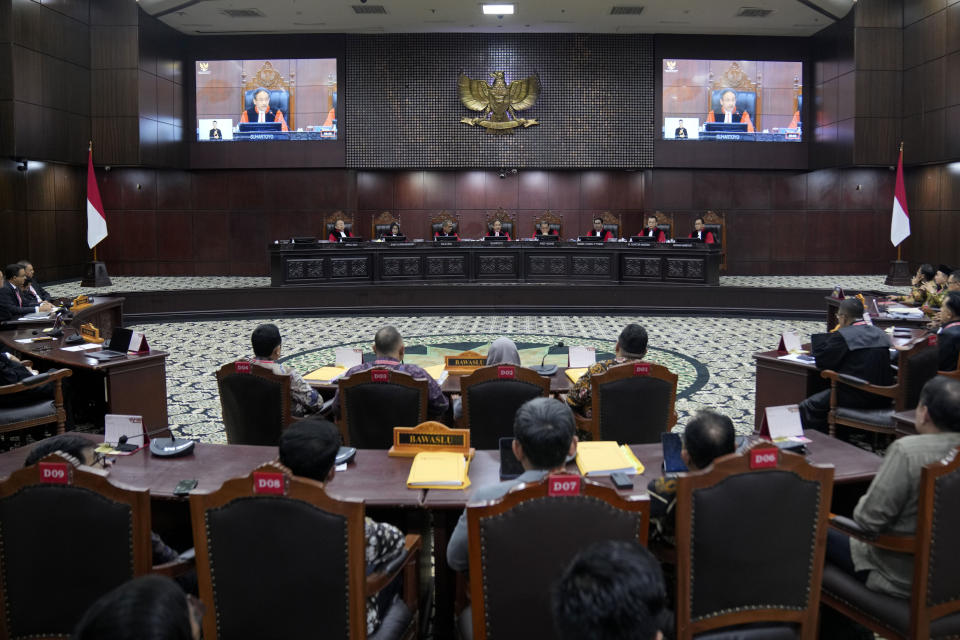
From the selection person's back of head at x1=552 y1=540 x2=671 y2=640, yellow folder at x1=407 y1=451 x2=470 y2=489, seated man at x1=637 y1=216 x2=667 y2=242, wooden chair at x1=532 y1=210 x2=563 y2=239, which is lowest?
yellow folder at x1=407 y1=451 x2=470 y2=489

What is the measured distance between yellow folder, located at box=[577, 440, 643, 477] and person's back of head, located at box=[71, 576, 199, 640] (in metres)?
1.64

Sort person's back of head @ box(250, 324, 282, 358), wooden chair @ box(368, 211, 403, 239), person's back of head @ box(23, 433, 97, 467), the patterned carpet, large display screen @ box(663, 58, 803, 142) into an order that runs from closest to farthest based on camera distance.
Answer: person's back of head @ box(23, 433, 97, 467) < person's back of head @ box(250, 324, 282, 358) < the patterned carpet < large display screen @ box(663, 58, 803, 142) < wooden chair @ box(368, 211, 403, 239)

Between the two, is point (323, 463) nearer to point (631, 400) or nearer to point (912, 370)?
point (631, 400)

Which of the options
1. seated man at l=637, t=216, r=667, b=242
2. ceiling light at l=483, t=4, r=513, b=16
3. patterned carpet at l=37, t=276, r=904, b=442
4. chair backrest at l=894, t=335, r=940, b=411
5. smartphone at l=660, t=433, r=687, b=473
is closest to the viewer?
smartphone at l=660, t=433, r=687, b=473

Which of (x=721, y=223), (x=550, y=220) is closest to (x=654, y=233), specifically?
(x=550, y=220)

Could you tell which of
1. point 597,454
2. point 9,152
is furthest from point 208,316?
point 597,454

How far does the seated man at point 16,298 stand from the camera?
692 cm

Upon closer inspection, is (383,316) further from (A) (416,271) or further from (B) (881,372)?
(B) (881,372)

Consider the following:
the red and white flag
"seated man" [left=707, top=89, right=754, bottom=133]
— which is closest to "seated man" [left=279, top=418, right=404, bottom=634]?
the red and white flag

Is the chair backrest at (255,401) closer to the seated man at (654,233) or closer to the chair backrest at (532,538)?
the chair backrest at (532,538)

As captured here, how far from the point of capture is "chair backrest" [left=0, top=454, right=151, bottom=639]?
2.11 metres

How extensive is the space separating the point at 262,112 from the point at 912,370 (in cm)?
1456

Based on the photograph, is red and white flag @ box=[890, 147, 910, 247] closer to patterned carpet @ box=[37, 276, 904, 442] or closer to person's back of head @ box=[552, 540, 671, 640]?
patterned carpet @ box=[37, 276, 904, 442]

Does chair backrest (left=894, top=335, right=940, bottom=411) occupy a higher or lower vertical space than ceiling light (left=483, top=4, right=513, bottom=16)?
lower
